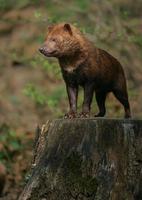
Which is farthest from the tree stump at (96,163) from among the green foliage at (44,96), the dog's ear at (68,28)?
the green foliage at (44,96)

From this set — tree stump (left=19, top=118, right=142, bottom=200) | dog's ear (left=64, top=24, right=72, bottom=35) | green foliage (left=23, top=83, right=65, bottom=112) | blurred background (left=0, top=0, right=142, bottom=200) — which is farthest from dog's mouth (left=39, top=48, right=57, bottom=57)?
green foliage (left=23, top=83, right=65, bottom=112)

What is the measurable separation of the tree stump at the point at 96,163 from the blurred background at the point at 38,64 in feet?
13.0

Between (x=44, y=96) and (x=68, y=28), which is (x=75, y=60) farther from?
(x=44, y=96)

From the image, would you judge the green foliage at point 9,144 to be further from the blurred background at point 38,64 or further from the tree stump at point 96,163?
the tree stump at point 96,163

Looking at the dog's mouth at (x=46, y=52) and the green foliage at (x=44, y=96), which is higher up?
the dog's mouth at (x=46, y=52)

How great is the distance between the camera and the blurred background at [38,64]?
13047mm

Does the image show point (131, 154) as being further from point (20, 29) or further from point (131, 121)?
point (20, 29)

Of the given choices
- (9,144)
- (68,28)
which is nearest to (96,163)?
(68,28)

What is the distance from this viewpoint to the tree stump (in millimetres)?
7367

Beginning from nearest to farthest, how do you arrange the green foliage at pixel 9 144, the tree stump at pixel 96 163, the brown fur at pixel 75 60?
the tree stump at pixel 96 163, the brown fur at pixel 75 60, the green foliage at pixel 9 144

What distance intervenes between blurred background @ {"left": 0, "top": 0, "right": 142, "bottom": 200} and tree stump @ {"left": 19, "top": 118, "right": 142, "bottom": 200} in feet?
13.0

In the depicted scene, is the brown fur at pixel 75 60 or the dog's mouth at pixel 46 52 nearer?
the dog's mouth at pixel 46 52

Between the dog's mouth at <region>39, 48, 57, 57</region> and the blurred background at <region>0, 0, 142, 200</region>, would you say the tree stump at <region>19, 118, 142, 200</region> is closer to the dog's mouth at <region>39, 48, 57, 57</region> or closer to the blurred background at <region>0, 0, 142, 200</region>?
the dog's mouth at <region>39, 48, 57, 57</region>

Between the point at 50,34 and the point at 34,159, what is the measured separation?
138 cm
